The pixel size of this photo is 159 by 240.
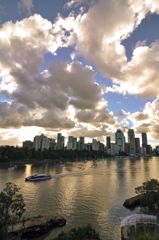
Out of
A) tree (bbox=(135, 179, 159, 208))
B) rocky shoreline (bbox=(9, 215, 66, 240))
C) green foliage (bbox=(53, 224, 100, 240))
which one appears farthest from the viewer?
tree (bbox=(135, 179, 159, 208))

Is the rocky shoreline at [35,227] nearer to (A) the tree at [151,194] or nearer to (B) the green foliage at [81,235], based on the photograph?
(B) the green foliage at [81,235]

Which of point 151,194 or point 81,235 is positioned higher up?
point 151,194

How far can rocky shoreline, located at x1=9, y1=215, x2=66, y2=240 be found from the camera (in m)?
29.9

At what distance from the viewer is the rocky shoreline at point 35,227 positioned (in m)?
29.9

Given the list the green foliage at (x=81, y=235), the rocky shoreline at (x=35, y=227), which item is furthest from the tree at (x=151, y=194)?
the rocky shoreline at (x=35, y=227)

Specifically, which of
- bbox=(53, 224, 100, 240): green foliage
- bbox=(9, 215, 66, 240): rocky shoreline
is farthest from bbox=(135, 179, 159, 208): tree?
bbox=(9, 215, 66, 240): rocky shoreline

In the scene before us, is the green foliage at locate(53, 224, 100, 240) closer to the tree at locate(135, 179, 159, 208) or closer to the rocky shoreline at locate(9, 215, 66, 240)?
the rocky shoreline at locate(9, 215, 66, 240)

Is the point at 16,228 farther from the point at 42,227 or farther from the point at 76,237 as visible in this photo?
the point at 76,237

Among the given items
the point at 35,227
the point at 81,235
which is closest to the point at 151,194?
the point at 81,235

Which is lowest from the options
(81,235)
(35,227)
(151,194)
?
(35,227)

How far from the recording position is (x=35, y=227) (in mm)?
31641

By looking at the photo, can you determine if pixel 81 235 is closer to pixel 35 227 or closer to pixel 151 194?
pixel 35 227

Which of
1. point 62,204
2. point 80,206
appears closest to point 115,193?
point 80,206

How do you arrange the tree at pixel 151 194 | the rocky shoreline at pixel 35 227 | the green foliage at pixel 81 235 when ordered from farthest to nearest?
the tree at pixel 151 194 < the rocky shoreline at pixel 35 227 < the green foliage at pixel 81 235
